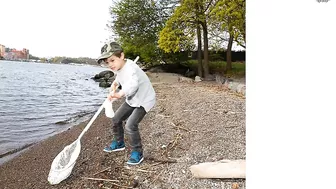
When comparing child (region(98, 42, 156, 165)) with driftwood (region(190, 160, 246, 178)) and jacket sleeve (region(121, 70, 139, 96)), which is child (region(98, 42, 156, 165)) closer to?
jacket sleeve (region(121, 70, 139, 96))

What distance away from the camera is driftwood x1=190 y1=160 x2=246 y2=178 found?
2.66 meters

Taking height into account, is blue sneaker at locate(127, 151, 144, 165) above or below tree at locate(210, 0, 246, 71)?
below

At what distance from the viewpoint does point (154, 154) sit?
3.61 m

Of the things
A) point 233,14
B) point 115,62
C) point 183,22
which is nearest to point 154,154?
point 115,62

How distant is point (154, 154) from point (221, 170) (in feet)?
3.60

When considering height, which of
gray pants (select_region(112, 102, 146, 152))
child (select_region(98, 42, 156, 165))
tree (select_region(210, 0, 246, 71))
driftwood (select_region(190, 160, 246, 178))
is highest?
tree (select_region(210, 0, 246, 71))

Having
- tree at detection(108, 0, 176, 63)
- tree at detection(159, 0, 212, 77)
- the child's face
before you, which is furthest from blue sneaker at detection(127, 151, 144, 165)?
tree at detection(108, 0, 176, 63)

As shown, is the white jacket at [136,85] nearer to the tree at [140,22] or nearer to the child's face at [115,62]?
the child's face at [115,62]

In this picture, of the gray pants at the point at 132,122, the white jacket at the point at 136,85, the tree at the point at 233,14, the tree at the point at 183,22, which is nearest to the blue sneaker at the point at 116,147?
the gray pants at the point at 132,122

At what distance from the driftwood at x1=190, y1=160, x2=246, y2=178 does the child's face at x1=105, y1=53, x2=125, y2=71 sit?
1.25 meters

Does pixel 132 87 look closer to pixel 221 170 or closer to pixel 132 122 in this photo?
pixel 132 122

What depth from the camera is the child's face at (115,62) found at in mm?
3080

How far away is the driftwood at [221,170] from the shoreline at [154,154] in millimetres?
52
